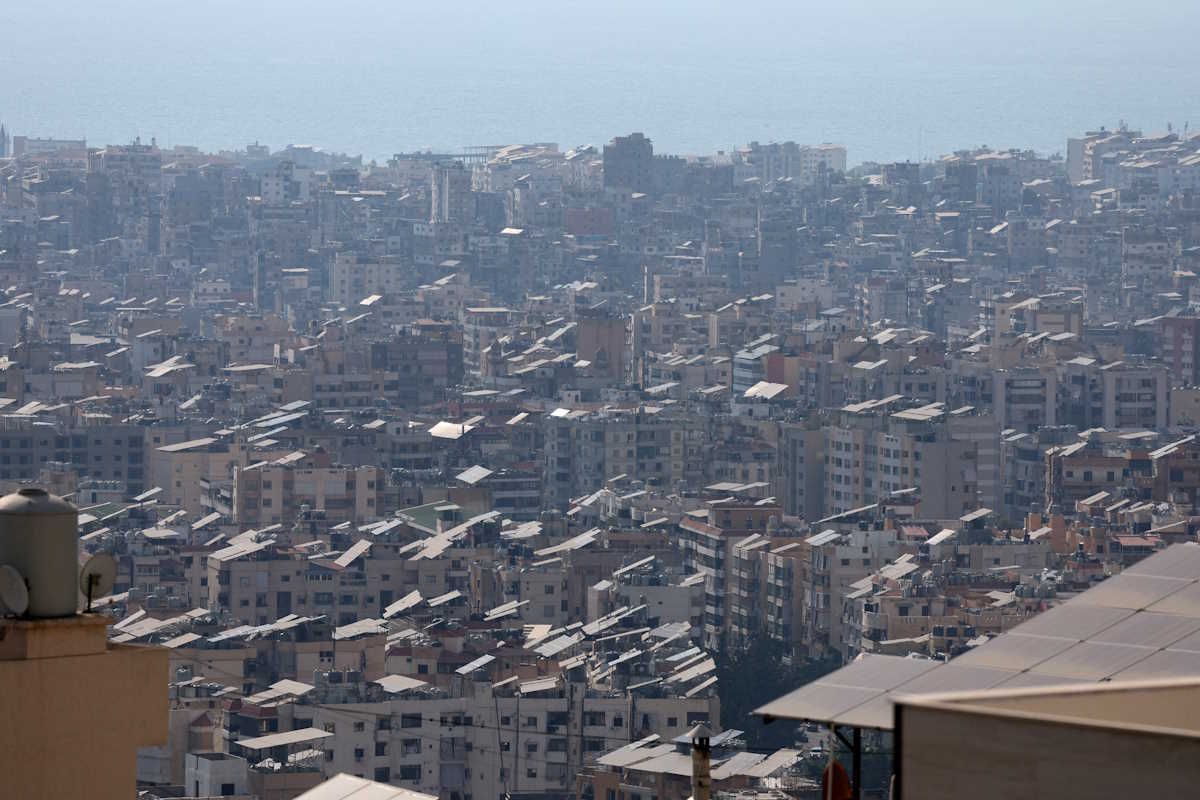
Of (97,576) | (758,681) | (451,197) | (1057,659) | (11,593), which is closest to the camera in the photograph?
(1057,659)

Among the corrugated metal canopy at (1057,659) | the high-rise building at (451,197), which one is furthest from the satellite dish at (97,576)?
the high-rise building at (451,197)

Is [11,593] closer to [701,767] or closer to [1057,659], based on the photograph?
[701,767]

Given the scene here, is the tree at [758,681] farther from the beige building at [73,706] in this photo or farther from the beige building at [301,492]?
the beige building at [73,706]

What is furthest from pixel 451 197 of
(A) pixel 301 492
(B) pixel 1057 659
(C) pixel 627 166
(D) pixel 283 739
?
(B) pixel 1057 659

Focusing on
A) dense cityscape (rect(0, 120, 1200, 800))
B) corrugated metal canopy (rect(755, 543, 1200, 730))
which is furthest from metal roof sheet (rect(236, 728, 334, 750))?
corrugated metal canopy (rect(755, 543, 1200, 730))

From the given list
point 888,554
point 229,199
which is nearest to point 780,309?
point 229,199

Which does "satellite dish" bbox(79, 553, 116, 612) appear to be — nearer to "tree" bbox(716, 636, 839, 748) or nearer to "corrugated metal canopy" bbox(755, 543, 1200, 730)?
"corrugated metal canopy" bbox(755, 543, 1200, 730)
